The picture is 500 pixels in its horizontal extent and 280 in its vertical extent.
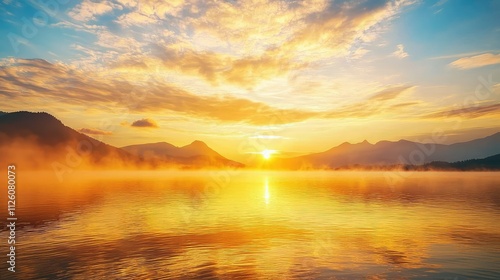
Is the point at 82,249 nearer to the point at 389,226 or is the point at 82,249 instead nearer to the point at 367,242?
the point at 367,242

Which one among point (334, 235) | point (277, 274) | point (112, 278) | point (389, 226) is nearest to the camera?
point (112, 278)

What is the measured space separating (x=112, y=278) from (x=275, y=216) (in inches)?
1595

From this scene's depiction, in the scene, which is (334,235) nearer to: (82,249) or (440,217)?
(440,217)

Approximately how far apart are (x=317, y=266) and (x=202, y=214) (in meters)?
36.6

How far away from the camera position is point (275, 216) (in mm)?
63438

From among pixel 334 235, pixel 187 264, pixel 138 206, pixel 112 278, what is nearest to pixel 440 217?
pixel 334 235

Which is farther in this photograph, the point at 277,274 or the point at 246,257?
the point at 246,257

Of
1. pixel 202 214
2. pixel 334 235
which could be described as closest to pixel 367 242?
pixel 334 235

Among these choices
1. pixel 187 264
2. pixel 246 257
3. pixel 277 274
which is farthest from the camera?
pixel 246 257

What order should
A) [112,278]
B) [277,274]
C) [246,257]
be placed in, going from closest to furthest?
1. [112,278]
2. [277,274]
3. [246,257]

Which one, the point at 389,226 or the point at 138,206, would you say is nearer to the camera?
the point at 389,226

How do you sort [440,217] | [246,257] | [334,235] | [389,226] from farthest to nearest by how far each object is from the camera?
[440,217]
[389,226]
[334,235]
[246,257]

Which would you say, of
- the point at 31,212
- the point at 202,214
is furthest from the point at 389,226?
the point at 31,212

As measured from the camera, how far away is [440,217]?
61000mm
